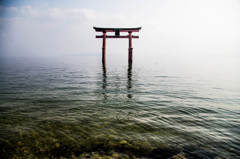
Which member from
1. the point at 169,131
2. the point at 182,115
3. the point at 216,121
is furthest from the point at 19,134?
the point at 216,121

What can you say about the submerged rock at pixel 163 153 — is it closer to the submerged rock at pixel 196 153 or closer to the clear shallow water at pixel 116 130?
the clear shallow water at pixel 116 130

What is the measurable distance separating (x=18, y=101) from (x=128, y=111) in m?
4.64

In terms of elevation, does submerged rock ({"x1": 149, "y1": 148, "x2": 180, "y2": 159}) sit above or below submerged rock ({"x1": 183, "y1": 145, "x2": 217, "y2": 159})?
above

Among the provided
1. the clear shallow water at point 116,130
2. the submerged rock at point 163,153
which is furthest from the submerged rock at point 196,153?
the submerged rock at point 163,153

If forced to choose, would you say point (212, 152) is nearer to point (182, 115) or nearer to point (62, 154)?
point (182, 115)

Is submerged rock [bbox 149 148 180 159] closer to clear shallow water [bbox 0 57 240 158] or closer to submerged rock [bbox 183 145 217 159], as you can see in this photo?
clear shallow water [bbox 0 57 240 158]

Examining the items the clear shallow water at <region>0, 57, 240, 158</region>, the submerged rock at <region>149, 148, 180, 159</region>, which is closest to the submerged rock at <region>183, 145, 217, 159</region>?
the clear shallow water at <region>0, 57, 240, 158</region>

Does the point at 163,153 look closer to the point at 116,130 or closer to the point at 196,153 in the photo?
the point at 196,153

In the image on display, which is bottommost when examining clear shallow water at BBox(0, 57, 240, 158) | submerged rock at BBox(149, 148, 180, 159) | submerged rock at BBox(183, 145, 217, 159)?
submerged rock at BBox(183, 145, 217, 159)

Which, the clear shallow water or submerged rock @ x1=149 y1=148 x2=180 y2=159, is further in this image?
the clear shallow water

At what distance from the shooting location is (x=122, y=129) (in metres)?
3.80

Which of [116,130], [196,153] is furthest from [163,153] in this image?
[116,130]

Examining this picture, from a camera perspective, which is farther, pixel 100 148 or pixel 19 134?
pixel 19 134

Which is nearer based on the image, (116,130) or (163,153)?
(163,153)
